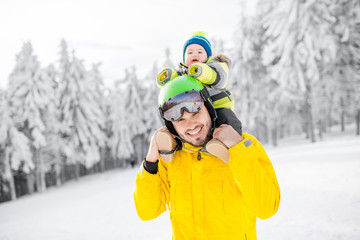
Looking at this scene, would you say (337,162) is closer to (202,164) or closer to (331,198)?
(331,198)

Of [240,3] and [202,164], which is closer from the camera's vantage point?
[202,164]

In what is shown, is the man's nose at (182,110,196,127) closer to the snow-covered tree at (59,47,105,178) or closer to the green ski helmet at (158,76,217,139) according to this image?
the green ski helmet at (158,76,217,139)

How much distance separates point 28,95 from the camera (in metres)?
19.9

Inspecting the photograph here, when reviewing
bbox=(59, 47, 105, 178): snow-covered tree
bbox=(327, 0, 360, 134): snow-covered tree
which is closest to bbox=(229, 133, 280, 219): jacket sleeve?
bbox=(327, 0, 360, 134): snow-covered tree

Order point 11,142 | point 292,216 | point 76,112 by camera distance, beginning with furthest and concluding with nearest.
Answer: point 76,112 → point 11,142 → point 292,216

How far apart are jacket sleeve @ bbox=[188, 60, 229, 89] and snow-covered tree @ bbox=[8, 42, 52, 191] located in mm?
22072

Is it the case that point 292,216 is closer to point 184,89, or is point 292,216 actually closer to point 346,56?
point 184,89

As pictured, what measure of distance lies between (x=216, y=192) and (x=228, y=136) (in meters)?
0.52

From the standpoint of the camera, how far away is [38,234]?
8.20m

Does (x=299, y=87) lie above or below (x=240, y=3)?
below

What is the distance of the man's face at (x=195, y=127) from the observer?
6.01ft

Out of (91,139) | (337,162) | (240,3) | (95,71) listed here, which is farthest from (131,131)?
(337,162)

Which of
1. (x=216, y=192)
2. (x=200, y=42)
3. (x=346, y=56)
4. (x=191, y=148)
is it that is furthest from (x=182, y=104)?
(x=346, y=56)

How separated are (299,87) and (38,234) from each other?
20019 millimetres
